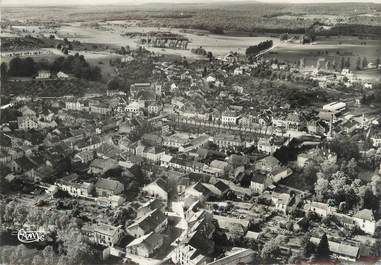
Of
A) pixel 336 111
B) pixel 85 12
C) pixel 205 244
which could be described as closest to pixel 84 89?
pixel 85 12

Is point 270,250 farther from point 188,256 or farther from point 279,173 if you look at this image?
point 279,173

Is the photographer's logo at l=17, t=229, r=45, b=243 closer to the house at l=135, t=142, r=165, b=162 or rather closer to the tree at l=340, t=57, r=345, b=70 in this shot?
the house at l=135, t=142, r=165, b=162

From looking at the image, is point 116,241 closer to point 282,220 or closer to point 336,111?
point 282,220

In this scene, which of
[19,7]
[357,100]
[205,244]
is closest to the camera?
[205,244]

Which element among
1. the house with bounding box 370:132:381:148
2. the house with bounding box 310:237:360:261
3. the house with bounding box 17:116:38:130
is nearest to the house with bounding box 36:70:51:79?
the house with bounding box 17:116:38:130

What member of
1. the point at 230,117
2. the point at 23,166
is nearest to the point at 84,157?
the point at 23,166

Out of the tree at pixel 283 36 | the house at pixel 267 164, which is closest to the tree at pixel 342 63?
the tree at pixel 283 36
